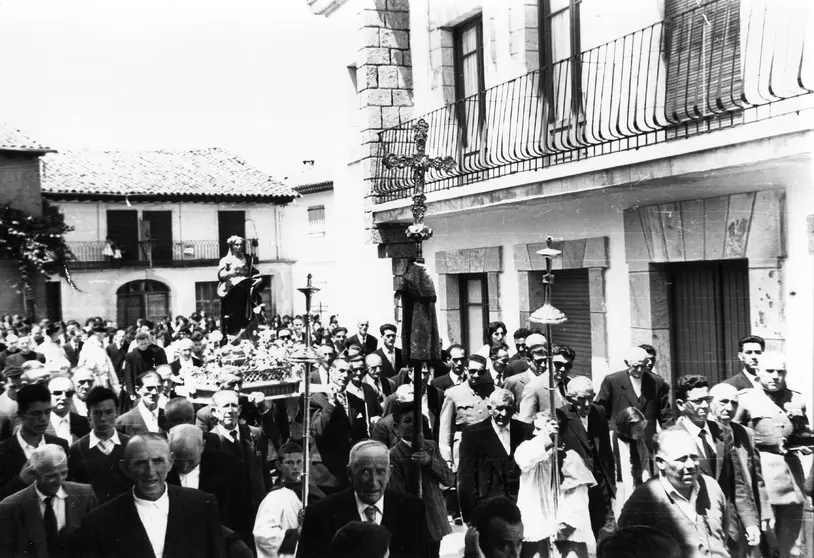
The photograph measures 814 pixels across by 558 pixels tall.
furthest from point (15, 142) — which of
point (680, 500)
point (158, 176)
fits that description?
point (680, 500)

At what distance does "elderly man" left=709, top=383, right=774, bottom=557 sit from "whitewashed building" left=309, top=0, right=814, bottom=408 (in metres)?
0.77

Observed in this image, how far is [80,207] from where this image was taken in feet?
53.5

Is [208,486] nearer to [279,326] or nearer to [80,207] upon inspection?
[279,326]

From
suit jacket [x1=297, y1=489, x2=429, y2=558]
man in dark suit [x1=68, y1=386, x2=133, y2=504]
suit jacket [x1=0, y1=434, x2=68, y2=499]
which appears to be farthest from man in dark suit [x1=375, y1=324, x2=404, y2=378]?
suit jacket [x1=297, y1=489, x2=429, y2=558]

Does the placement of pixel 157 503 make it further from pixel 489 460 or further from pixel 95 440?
pixel 489 460

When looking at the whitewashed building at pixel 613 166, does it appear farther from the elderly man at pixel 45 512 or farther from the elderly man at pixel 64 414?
the elderly man at pixel 64 414

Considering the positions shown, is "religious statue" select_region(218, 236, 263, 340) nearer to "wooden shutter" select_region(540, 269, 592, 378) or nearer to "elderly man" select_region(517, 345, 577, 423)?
"wooden shutter" select_region(540, 269, 592, 378)

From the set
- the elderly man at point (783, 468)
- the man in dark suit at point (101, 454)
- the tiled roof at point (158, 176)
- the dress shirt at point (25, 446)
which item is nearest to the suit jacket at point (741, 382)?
the elderly man at point (783, 468)

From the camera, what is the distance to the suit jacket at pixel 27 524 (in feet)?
15.1

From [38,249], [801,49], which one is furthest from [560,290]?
[38,249]

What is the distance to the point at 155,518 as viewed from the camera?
14.4 feet

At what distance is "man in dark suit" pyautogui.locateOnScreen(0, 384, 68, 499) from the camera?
18.5 feet

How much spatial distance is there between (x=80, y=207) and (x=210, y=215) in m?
2.31

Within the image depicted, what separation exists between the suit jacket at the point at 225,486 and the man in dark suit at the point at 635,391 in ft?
9.59
